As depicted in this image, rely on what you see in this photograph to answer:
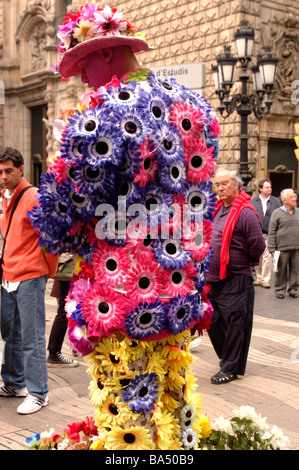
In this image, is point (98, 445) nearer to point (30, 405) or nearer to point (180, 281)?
point (180, 281)

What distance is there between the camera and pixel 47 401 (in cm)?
449

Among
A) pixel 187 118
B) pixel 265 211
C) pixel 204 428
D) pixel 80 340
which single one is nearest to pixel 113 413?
pixel 80 340

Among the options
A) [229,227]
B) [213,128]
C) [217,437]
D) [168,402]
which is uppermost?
[213,128]

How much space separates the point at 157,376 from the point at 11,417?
2.08 meters

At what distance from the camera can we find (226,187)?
5.25 meters

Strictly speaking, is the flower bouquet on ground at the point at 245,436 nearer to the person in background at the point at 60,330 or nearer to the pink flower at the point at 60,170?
the pink flower at the point at 60,170

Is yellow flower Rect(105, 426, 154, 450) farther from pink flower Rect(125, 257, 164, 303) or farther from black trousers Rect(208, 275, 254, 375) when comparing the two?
black trousers Rect(208, 275, 254, 375)

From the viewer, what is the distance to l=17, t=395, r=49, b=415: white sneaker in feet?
14.1

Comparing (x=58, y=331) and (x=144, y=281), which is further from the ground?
(x=144, y=281)

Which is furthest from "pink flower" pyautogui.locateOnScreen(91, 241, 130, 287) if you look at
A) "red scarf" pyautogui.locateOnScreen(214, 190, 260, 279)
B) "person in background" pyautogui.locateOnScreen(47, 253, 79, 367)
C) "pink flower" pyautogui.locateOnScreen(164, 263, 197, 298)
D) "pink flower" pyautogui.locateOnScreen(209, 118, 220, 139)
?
"person in background" pyautogui.locateOnScreen(47, 253, 79, 367)

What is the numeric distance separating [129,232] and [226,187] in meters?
2.89

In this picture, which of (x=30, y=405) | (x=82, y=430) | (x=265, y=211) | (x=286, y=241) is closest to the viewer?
(x=82, y=430)
